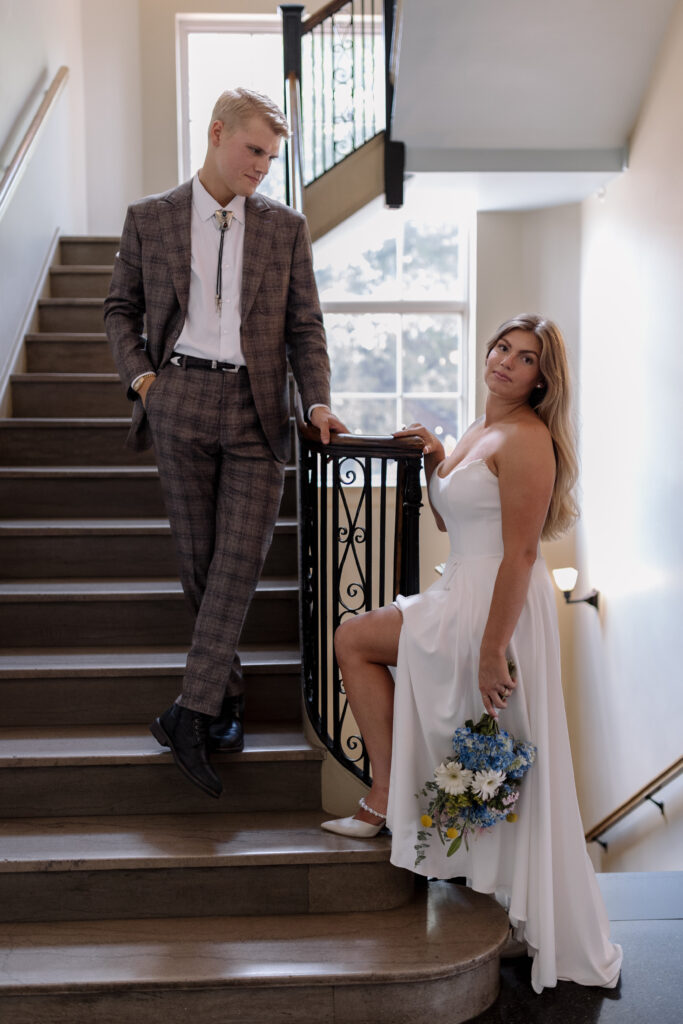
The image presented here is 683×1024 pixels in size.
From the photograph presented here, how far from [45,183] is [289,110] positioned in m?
1.43

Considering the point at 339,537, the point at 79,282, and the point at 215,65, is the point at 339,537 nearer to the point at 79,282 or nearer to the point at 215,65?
the point at 79,282

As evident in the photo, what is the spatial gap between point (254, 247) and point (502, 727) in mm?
Answer: 1380

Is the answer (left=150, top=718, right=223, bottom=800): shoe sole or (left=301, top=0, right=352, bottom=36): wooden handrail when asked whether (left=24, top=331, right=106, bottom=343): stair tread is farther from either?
(left=301, top=0, right=352, bottom=36): wooden handrail

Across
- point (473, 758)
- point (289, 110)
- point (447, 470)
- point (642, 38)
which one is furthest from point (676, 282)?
point (473, 758)

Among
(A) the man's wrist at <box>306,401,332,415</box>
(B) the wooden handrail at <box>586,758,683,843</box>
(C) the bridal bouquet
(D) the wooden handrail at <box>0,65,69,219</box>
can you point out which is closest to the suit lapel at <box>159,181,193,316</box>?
(A) the man's wrist at <box>306,401,332,415</box>

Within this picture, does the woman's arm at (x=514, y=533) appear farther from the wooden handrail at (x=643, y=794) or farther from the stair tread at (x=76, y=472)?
the wooden handrail at (x=643, y=794)

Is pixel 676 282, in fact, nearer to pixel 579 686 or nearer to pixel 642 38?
pixel 642 38

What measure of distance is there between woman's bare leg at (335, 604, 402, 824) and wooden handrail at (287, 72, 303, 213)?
2395mm

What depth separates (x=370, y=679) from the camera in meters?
2.46

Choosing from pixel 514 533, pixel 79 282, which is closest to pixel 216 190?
pixel 514 533

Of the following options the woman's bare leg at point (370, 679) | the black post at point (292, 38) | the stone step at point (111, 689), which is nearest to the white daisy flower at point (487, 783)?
the woman's bare leg at point (370, 679)

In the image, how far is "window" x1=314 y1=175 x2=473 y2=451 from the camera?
7.92 metres

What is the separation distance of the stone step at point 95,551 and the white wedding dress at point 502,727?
1.34 metres

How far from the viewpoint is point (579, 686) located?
6488 mm
